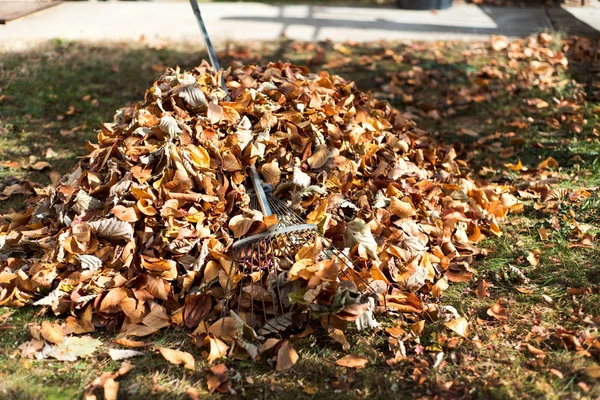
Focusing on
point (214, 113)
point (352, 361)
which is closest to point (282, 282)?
point (352, 361)

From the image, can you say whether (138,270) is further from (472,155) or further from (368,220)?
(472,155)

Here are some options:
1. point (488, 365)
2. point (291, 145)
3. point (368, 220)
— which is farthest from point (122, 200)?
point (488, 365)

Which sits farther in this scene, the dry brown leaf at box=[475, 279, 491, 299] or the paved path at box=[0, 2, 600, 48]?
the paved path at box=[0, 2, 600, 48]

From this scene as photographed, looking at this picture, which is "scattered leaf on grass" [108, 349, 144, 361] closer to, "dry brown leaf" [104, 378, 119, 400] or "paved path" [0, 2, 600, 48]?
"dry brown leaf" [104, 378, 119, 400]

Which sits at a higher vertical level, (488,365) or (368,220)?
(368,220)

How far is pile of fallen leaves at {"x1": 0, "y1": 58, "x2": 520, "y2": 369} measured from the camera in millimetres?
2688

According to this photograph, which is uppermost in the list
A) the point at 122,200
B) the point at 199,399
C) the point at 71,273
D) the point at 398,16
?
the point at 398,16

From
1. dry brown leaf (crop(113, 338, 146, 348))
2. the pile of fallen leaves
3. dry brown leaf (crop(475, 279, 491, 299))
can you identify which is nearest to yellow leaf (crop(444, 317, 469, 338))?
the pile of fallen leaves

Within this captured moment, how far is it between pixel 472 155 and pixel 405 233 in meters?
1.46

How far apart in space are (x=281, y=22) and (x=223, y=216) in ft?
14.6

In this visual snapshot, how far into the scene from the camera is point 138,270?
2.81 m

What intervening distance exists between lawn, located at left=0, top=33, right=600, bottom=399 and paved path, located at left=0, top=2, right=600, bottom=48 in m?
0.36

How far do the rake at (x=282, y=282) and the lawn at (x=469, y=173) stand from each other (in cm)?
15

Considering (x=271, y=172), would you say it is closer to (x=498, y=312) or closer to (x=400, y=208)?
(x=400, y=208)
